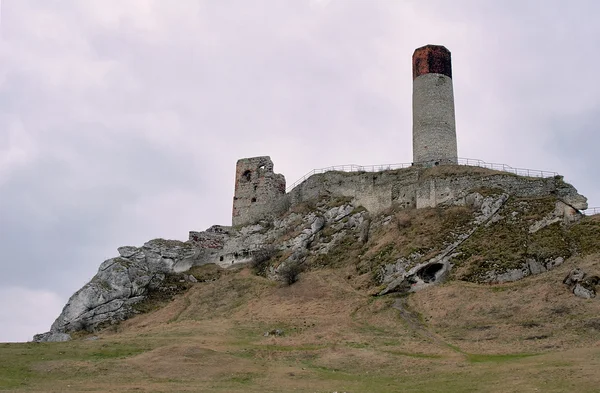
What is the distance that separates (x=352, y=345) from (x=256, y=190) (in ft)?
121

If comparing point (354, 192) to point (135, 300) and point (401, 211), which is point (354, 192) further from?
point (135, 300)

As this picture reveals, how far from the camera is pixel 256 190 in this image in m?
78.8

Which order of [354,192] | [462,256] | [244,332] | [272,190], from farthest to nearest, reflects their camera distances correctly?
[272,190], [354,192], [462,256], [244,332]

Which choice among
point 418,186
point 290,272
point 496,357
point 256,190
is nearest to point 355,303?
point 290,272

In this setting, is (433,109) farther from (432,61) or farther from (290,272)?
(290,272)

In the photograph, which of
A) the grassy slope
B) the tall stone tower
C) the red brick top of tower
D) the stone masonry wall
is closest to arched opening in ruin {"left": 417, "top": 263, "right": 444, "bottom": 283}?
the grassy slope

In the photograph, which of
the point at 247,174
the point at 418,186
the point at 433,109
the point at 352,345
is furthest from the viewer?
the point at 247,174

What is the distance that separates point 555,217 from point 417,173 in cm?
1511

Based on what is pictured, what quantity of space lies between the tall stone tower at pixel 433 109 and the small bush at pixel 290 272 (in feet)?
55.1

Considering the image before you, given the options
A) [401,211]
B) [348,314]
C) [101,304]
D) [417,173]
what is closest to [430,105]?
[417,173]

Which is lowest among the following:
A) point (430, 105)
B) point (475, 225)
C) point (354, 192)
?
point (475, 225)

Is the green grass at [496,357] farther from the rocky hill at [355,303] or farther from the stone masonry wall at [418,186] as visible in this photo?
the stone masonry wall at [418,186]

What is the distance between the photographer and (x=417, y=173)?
67562mm

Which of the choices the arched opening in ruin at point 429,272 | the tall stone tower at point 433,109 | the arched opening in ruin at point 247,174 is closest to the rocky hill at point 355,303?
the arched opening in ruin at point 429,272
